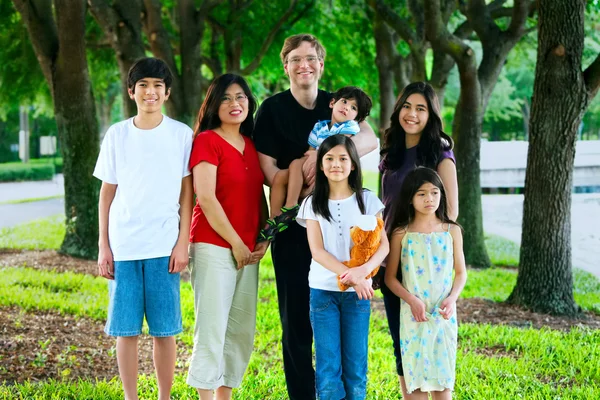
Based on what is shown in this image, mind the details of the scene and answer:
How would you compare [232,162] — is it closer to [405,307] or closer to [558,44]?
[405,307]

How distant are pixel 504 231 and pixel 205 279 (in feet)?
47.3

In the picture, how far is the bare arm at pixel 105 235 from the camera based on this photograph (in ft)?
12.8

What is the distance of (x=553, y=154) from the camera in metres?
7.30

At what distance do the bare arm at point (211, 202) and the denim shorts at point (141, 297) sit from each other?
36 cm

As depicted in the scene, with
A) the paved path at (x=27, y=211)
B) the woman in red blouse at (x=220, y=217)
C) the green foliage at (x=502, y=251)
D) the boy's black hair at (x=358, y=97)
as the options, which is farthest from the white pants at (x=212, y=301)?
the paved path at (x=27, y=211)

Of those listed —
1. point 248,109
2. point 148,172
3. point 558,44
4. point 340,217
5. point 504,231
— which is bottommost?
point 504,231

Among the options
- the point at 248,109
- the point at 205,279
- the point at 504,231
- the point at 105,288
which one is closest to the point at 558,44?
the point at 248,109

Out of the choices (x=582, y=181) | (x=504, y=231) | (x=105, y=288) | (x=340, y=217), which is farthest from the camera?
(x=582, y=181)

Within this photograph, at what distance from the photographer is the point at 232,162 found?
3869 mm

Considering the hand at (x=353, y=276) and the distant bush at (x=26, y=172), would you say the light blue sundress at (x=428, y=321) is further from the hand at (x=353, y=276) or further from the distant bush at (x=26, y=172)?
the distant bush at (x=26, y=172)

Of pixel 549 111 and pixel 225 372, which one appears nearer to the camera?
pixel 225 372

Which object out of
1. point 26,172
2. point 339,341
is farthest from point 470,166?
point 26,172

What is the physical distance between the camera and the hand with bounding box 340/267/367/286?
3477 mm

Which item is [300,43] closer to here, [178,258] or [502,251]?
[178,258]
